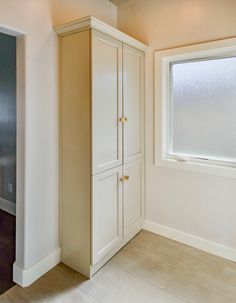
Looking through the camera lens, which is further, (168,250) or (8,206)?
(8,206)

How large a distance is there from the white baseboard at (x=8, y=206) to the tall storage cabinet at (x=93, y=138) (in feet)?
4.26

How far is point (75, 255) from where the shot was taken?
196cm

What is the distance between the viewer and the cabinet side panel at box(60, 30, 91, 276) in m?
1.79

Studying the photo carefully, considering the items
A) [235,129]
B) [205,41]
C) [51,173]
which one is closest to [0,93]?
[51,173]

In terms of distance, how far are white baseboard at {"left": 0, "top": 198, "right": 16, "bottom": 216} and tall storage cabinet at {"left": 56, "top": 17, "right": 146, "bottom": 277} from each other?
4.26ft

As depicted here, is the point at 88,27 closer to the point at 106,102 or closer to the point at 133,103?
the point at 106,102

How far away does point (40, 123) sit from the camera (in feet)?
5.99

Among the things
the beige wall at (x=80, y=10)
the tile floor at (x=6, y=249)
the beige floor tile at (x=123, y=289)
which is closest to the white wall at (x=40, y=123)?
the beige wall at (x=80, y=10)

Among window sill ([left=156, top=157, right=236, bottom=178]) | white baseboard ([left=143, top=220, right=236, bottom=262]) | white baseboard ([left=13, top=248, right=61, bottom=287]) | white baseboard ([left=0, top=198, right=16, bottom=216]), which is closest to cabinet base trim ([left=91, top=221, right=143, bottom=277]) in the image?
white baseboard ([left=143, top=220, right=236, bottom=262])

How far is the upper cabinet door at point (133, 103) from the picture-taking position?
2178 mm

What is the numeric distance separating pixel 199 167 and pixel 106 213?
3.30ft

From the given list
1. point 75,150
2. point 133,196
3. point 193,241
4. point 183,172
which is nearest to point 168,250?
point 193,241

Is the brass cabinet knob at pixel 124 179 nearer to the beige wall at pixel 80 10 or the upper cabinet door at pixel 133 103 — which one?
the upper cabinet door at pixel 133 103

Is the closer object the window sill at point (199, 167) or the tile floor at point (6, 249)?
the tile floor at point (6, 249)
